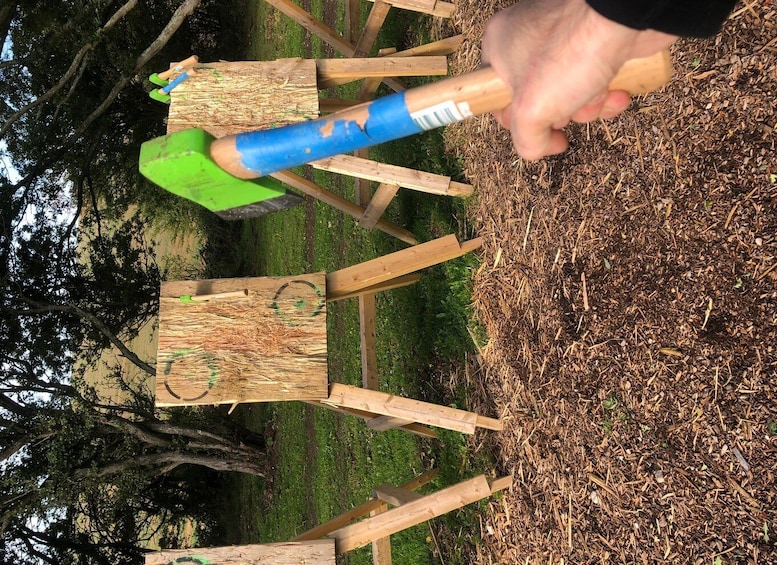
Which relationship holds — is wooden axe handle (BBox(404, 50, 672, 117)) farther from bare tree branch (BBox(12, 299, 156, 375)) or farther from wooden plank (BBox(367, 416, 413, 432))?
bare tree branch (BBox(12, 299, 156, 375))

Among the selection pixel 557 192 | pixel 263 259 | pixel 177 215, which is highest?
pixel 177 215

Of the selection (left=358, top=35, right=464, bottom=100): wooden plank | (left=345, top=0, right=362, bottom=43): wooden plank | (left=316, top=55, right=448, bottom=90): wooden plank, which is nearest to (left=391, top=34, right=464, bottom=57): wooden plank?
(left=358, top=35, right=464, bottom=100): wooden plank

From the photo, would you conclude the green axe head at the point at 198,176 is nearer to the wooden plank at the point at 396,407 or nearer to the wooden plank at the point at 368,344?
the wooden plank at the point at 396,407

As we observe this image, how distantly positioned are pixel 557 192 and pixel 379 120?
2.12 meters

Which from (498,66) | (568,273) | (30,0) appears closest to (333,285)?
(568,273)

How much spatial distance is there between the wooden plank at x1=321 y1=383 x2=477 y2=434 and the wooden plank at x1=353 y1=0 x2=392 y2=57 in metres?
3.61

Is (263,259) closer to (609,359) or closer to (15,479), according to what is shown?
(15,479)

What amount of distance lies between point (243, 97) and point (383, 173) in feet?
3.92

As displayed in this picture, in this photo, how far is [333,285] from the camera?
451cm

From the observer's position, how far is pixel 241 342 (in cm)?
411

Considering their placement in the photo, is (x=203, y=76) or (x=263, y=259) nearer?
(x=203, y=76)

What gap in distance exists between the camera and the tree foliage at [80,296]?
9.14 m

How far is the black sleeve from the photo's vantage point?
1.43 metres

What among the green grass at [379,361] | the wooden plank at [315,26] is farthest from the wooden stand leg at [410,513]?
the wooden plank at [315,26]
